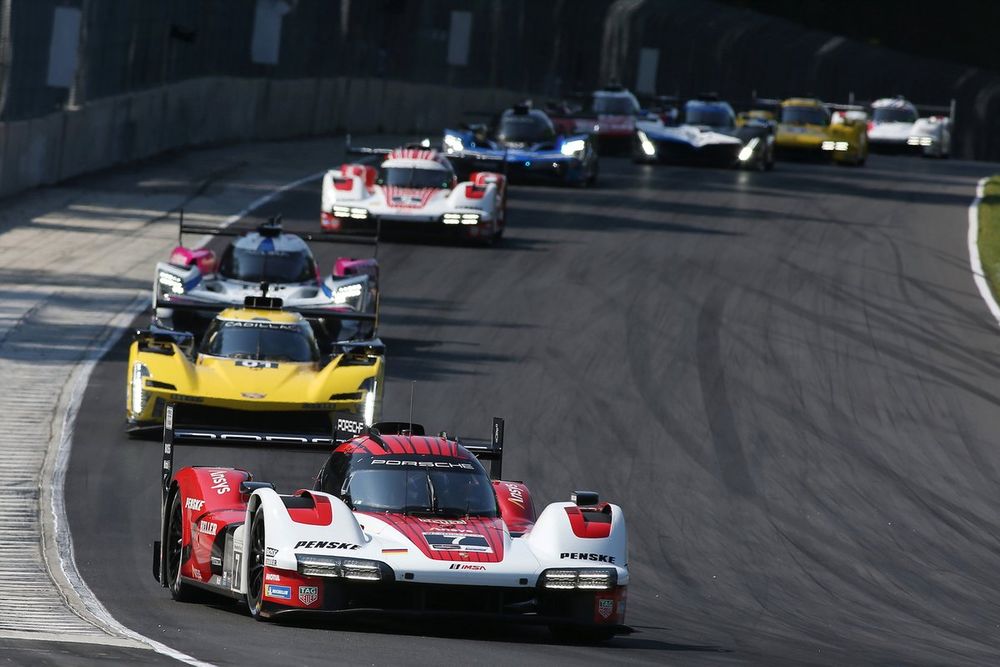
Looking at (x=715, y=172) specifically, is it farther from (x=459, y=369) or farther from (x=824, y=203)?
(x=459, y=369)

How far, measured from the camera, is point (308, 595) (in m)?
11.1

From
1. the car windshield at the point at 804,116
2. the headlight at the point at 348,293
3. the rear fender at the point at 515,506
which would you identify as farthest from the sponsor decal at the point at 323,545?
the car windshield at the point at 804,116

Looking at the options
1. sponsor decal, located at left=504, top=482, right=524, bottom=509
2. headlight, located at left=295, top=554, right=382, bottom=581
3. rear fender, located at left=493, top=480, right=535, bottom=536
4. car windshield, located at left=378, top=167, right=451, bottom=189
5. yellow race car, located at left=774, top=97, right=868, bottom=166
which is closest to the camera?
headlight, located at left=295, top=554, right=382, bottom=581

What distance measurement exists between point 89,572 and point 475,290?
14482mm

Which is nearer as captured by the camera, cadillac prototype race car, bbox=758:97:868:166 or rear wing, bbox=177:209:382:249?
rear wing, bbox=177:209:382:249

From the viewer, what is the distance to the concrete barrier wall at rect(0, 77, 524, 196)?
3241cm

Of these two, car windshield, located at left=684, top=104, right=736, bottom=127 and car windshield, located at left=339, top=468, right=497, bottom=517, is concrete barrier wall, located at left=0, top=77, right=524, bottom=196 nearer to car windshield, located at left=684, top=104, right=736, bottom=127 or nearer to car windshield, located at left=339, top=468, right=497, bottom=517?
car windshield, located at left=684, top=104, right=736, bottom=127

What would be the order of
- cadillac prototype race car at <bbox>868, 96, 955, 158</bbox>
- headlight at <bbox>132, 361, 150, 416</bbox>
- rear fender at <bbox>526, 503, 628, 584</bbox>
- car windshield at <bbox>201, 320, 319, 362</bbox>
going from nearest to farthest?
1. rear fender at <bbox>526, 503, 628, 584</bbox>
2. headlight at <bbox>132, 361, 150, 416</bbox>
3. car windshield at <bbox>201, 320, 319, 362</bbox>
4. cadillac prototype race car at <bbox>868, 96, 955, 158</bbox>

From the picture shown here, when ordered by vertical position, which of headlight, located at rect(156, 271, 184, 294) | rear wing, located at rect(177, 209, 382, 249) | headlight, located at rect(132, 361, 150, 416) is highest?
rear wing, located at rect(177, 209, 382, 249)

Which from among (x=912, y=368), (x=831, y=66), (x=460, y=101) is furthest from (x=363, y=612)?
(x=831, y=66)

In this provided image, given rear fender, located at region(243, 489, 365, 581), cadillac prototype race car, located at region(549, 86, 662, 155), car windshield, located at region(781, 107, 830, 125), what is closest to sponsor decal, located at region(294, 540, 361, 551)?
rear fender, located at region(243, 489, 365, 581)

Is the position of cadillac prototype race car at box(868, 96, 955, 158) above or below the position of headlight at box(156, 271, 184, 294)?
above

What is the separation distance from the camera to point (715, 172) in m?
43.0

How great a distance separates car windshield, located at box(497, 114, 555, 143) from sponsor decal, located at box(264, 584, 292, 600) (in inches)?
1088
